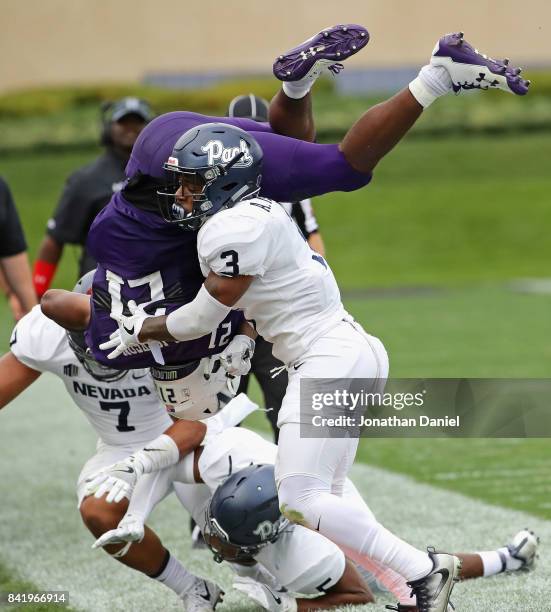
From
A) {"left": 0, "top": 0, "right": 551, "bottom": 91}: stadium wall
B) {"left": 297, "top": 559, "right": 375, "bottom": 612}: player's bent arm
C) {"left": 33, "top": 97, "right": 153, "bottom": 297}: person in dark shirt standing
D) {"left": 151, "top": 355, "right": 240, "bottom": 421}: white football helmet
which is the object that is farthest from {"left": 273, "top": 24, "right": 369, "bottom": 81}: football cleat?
{"left": 0, "top": 0, "right": 551, "bottom": 91}: stadium wall

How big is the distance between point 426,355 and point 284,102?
674 centimetres

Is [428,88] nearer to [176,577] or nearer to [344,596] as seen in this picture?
[344,596]

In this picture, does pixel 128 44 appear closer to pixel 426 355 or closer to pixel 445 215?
pixel 445 215

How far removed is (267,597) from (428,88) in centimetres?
182

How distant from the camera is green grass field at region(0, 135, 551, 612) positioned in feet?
21.4

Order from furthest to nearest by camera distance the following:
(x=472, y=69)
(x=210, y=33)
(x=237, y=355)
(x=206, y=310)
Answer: (x=210, y=33) < (x=237, y=355) < (x=206, y=310) < (x=472, y=69)

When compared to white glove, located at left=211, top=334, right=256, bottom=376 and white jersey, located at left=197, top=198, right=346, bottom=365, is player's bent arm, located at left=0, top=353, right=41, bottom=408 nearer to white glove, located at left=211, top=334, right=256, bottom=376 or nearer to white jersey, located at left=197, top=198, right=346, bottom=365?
white glove, located at left=211, top=334, right=256, bottom=376

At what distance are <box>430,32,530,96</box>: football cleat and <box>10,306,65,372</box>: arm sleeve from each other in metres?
1.87

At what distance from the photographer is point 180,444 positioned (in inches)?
167

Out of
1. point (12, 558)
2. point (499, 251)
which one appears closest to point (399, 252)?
point (499, 251)

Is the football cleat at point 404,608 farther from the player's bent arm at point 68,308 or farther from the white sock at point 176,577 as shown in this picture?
Answer: the player's bent arm at point 68,308

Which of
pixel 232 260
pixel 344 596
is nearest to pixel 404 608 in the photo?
pixel 344 596

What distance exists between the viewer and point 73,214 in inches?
274

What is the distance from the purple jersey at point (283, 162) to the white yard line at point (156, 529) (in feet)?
4.84
